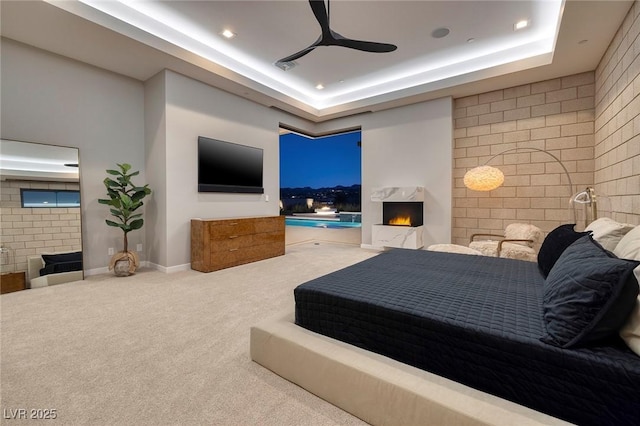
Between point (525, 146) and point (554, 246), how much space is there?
3221 millimetres

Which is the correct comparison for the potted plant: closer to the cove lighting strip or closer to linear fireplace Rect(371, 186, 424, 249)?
the cove lighting strip

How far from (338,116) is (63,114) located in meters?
4.70

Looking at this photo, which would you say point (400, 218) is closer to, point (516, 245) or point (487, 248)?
point (487, 248)

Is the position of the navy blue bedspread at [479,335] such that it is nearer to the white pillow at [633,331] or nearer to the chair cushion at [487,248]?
the white pillow at [633,331]

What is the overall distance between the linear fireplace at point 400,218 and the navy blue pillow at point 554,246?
2890mm

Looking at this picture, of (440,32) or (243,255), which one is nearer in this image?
(440,32)

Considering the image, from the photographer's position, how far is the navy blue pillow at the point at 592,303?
103 centimetres

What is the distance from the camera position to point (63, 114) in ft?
12.1

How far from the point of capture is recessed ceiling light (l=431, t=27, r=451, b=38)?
3646 millimetres

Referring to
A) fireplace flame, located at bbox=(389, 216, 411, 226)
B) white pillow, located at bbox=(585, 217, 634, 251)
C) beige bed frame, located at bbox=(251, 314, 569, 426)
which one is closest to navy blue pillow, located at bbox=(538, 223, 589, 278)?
white pillow, located at bbox=(585, 217, 634, 251)

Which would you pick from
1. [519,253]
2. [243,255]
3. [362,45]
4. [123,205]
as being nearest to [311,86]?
[362,45]

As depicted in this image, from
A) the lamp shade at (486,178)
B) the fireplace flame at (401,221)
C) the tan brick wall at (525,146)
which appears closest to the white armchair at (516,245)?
the lamp shade at (486,178)

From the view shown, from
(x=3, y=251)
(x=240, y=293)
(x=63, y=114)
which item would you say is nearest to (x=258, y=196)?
(x=240, y=293)

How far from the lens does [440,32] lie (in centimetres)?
371
